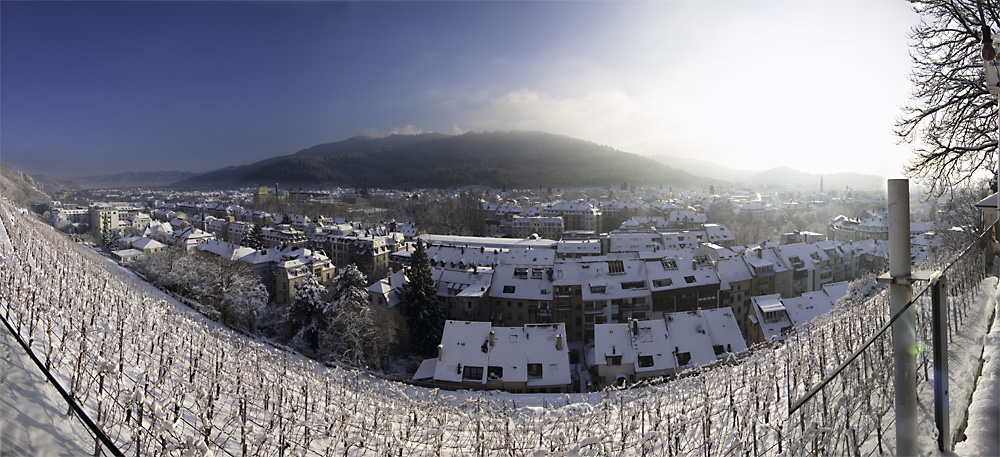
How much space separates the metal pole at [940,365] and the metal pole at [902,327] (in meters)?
0.18

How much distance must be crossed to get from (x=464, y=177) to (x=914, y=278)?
6476 inches

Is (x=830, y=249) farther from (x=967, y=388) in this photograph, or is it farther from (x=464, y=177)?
(x=464, y=177)

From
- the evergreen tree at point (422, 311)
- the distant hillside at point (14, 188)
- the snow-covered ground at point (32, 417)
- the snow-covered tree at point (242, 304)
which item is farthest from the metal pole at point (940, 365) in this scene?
the distant hillside at point (14, 188)

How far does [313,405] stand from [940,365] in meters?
6.71

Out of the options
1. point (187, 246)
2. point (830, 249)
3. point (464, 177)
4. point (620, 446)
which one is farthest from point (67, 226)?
point (464, 177)

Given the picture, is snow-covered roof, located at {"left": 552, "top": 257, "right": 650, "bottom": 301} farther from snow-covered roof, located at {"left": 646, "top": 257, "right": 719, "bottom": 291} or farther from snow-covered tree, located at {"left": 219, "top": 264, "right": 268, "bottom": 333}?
snow-covered tree, located at {"left": 219, "top": 264, "right": 268, "bottom": 333}

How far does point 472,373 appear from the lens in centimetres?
1923

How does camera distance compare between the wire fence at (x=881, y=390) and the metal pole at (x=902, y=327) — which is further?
the wire fence at (x=881, y=390)

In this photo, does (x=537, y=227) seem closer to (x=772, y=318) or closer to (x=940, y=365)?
(x=772, y=318)

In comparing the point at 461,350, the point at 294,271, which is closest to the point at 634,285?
the point at 461,350

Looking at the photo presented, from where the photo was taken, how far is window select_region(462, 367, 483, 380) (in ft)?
62.7

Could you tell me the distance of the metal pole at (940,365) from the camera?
275cm

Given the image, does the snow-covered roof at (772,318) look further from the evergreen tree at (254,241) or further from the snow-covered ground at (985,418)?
the evergreen tree at (254,241)

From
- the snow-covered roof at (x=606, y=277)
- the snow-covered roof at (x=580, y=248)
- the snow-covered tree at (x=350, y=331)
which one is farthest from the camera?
the snow-covered roof at (x=580, y=248)
